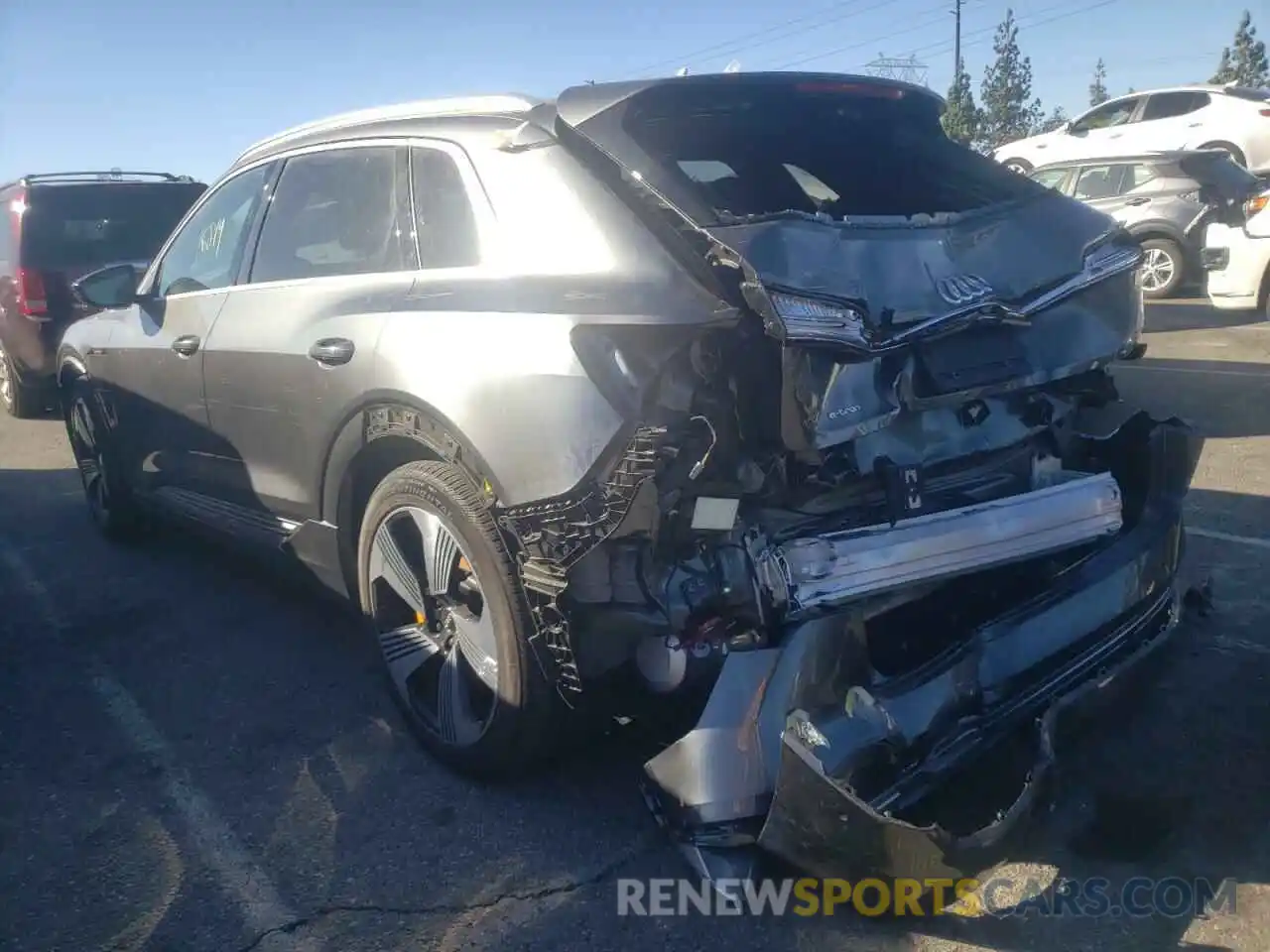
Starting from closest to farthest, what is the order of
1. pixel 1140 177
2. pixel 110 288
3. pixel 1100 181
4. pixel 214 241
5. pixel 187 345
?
pixel 187 345 → pixel 214 241 → pixel 110 288 → pixel 1140 177 → pixel 1100 181

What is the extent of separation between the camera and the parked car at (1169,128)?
16.2m

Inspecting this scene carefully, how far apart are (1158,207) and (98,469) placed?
1139 centimetres

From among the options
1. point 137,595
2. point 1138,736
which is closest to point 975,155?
point 1138,736

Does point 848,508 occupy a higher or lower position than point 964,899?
higher

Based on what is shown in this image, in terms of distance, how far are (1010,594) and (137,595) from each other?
388 centimetres

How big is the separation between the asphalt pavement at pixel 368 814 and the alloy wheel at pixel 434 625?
8.1 inches

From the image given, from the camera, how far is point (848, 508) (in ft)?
9.18

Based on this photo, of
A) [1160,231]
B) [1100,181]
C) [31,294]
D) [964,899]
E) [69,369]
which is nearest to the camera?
[964,899]

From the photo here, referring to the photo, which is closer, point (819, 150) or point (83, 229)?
point (819, 150)

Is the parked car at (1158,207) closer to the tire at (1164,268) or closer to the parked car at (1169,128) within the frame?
the tire at (1164,268)

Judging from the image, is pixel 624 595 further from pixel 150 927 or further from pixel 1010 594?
pixel 150 927

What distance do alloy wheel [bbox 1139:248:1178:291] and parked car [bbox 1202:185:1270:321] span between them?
9.46 ft

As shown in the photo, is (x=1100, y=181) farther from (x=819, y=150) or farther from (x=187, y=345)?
(x=187, y=345)

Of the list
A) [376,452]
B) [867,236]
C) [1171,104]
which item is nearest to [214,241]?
[376,452]
